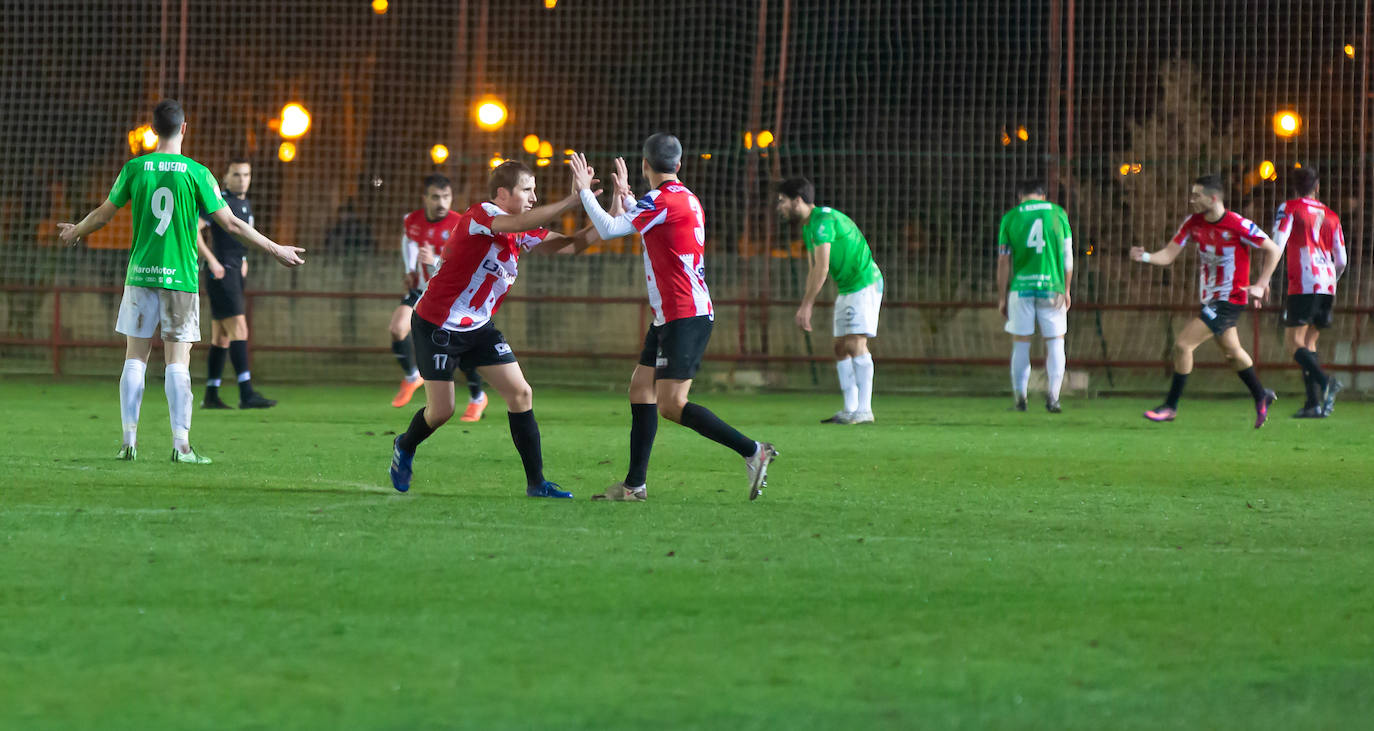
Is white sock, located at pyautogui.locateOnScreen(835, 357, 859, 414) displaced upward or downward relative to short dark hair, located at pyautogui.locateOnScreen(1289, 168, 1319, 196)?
downward

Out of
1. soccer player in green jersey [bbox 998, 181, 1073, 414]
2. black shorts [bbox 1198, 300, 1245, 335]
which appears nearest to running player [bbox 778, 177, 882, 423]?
soccer player in green jersey [bbox 998, 181, 1073, 414]

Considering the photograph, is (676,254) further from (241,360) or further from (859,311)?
(241,360)

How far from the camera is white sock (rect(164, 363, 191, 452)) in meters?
8.70

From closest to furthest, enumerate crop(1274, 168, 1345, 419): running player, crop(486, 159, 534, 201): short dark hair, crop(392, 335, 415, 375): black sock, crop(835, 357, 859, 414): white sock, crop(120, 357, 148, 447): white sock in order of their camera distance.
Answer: crop(486, 159, 534, 201): short dark hair, crop(120, 357, 148, 447): white sock, crop(835, 357, 859, 414): white sock, crop(1274, 168, 1345, 419): running player, crop(392, 335, 415, 375): black sock

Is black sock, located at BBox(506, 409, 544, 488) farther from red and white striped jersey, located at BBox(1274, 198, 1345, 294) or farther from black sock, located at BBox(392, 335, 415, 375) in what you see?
red and white striped jersey, located at BBox(1274, 198, 1345, 294)

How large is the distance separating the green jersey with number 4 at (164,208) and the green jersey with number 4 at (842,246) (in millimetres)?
5011

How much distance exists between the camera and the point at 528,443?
7.48 meters

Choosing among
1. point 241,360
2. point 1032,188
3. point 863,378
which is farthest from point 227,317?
point 1032,188

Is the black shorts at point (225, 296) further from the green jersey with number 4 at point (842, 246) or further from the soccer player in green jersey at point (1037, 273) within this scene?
the soccer player in green jersey at point (1037, 273)

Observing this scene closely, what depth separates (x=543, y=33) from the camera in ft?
70.2

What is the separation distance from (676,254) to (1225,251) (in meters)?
6.66

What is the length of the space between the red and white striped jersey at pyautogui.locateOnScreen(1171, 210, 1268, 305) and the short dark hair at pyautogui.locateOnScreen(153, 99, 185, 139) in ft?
24.5

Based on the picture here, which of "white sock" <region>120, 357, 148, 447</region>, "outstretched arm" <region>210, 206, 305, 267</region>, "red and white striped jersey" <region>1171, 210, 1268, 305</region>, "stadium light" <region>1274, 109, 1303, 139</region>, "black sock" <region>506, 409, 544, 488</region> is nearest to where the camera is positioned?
"black sock" <region>506, 409, 544, 488</region>

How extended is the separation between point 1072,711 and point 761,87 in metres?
14.3
